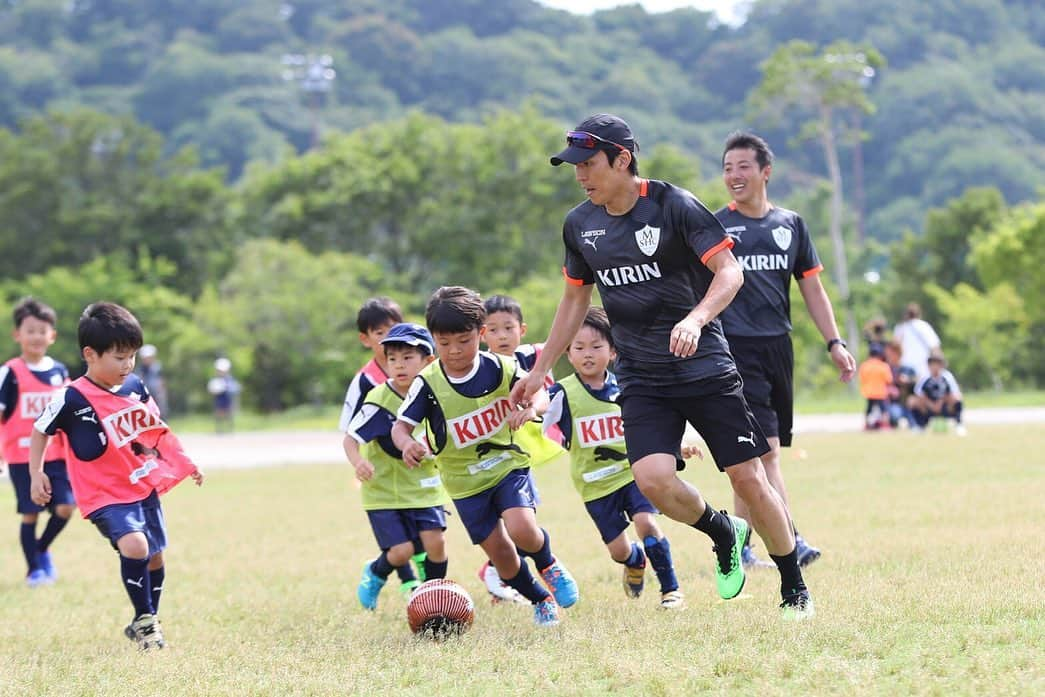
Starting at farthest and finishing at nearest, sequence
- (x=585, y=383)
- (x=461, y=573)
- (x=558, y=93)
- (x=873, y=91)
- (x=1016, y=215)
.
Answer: (x=558, y=93) < (x=873, y=91) < (x=1016, y=215) < (x=461, y=573) < (x=585, y=383)

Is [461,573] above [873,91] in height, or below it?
below

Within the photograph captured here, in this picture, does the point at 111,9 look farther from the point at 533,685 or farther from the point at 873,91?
the point at 533,685

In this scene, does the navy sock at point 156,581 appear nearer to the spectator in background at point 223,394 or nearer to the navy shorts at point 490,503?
the navy shorts at point 490,503

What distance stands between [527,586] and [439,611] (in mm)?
547

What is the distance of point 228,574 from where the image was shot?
9.73 metres

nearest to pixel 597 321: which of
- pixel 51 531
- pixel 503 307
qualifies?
pixel 503 307

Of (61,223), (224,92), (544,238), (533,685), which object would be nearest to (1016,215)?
(544,238)

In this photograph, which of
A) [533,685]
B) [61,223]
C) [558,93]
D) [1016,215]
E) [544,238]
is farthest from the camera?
[558,93]

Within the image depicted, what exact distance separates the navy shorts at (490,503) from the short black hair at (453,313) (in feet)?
2.75

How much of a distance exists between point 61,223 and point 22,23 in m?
77.9

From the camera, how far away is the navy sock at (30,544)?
9.96m

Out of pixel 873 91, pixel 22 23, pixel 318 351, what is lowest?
pixel 318 351

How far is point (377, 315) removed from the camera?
793 cm

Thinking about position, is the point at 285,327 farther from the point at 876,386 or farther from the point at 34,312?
the point at 34,312
